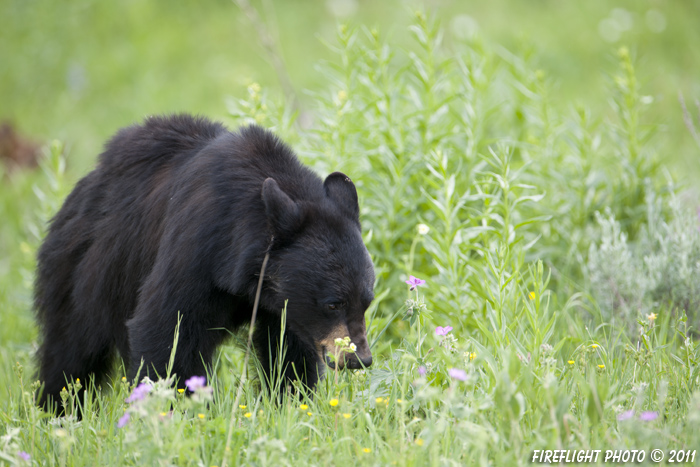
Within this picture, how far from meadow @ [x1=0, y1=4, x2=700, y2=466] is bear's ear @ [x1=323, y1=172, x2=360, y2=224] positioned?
1.79 ft

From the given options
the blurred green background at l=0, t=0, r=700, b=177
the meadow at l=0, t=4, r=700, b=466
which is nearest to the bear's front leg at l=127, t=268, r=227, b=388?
the meadow at l=0, t=4, r=700, b=466

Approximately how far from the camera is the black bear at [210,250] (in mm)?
3084

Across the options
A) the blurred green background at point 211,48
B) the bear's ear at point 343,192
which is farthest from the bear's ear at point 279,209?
the blurred green background at point 211,48

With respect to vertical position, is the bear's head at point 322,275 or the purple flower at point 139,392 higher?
the bear's head at point 322,275

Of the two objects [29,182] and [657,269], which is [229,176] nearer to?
[657,269]

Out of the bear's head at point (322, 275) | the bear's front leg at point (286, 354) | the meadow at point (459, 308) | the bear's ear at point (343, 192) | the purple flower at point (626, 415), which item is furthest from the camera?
the bear's front leg at point (286, 354)

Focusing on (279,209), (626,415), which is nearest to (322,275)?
(279,209)

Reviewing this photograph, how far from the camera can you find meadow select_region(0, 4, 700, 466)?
2541mm

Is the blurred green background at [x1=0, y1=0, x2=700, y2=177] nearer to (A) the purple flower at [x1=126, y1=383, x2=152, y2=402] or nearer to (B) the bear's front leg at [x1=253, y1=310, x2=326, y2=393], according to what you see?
(B) the bear's front leg at [x1=253, y1=310, x2=326, y2=393]

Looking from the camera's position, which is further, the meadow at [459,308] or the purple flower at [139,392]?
the meadow at [459,308]

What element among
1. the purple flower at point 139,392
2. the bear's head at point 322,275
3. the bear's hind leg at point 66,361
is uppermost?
the bear's head at point 322,275

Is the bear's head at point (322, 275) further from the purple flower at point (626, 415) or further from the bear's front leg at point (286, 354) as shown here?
the purple flower at point (626, 415)

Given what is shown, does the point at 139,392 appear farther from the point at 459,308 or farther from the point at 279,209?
the point at 459,308

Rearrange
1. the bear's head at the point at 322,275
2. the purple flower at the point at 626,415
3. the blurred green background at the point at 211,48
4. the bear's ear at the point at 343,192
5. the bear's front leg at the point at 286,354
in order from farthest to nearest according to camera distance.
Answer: the blurred green background at the point at 211,48
the bear's front leg at the point at 286,354
the bear's ear at the point at 343,192
the bear's head at the point at 322,275
the purple flower at the point at 626,415
